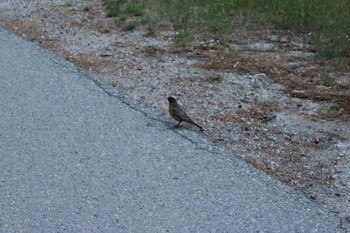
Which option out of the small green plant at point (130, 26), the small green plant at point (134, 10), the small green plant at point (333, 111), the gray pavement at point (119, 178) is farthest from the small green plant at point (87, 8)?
the small green plant at point (333, 111)

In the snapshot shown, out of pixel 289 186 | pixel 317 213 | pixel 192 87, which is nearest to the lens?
pixel 317 213

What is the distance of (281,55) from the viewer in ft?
28.8

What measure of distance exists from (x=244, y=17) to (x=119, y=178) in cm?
516

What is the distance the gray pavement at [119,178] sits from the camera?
5.05m

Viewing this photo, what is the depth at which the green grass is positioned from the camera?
369 inches

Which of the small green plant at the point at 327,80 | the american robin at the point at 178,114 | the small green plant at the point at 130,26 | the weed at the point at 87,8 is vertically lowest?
the weed at the point at 87,8

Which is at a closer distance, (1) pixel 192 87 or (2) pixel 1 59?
(1) pixel 192 87

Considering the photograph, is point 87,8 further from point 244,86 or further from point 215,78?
point 244,86

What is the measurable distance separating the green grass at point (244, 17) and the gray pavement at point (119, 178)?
8.16 ft

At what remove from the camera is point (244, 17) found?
34.1 ft

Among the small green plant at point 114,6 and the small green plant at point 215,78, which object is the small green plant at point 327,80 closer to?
the small green plant at point 215,78

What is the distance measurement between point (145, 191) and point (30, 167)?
902mm

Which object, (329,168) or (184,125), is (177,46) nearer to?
(184,125)

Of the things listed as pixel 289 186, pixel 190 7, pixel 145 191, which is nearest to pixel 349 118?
pixel 289 186
